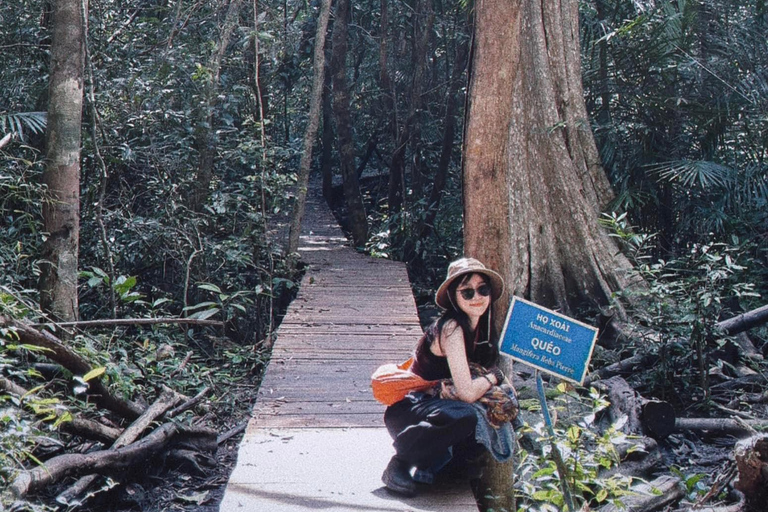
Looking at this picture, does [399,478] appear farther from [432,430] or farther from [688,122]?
[688,122]

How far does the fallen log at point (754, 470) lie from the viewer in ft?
12.0

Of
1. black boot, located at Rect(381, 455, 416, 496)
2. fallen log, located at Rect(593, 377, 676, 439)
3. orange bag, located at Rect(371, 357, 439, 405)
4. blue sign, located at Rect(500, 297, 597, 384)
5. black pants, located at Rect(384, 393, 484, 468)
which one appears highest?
blue sign, located at Rect(500, 297, 597, 384)

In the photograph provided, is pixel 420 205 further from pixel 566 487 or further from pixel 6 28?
pixel 566 487

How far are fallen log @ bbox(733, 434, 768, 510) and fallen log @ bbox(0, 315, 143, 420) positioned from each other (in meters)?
3.46

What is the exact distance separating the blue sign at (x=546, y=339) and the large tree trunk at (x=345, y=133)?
8.19 meters

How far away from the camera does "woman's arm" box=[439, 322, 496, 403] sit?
11.4ft

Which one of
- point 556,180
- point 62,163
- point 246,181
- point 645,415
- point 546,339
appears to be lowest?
point 645,415

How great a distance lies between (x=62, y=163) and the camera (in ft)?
18.9

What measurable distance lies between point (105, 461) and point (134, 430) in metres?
0.45

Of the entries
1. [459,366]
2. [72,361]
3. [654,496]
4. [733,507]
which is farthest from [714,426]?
[72,361]

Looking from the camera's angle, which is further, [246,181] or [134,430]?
[246,181]

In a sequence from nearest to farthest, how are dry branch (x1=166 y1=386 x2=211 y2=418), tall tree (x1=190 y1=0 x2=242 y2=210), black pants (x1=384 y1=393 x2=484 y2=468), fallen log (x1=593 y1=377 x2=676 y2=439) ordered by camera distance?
black pants (x1=384 y1=393 x2=484 y2=468), dry branch (x1=166 y1=386 x2=211 y2=418), fallen log (x1=593 y1=377 x2=676 y2=439), tall tree (x1=190 y1=0 x2=242 y2=210)

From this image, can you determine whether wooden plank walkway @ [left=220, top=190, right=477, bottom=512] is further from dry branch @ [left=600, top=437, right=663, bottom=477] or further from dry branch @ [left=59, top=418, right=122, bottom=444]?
dry branch @ [left=600, top=437, right=663, bottom=477]

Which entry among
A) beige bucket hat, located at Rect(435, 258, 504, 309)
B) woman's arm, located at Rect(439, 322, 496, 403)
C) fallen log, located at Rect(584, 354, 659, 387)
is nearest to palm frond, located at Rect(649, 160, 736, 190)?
fallen log, located at Rect(584, 354, 659, 387)
